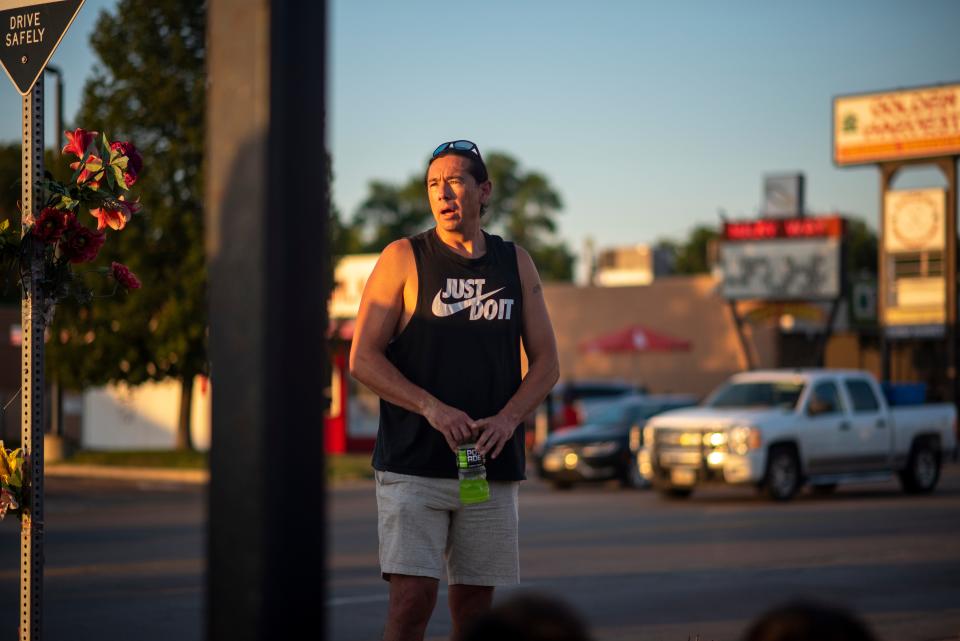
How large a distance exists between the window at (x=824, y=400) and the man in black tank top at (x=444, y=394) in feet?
52.0

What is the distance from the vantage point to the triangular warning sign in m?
5.48

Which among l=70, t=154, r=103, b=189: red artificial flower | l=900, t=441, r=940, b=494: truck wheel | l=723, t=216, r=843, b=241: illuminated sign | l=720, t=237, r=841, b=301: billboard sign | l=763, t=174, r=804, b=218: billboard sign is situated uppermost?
l=763, t=174, r=804, b=218: billboard sign

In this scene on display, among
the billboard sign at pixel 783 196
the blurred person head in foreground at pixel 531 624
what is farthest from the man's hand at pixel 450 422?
the billboard sign at pixel 783 196

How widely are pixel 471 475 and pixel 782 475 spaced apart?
15642mm

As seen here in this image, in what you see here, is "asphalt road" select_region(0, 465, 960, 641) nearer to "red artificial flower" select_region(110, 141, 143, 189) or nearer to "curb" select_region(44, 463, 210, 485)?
"red artificial flower" select_region(110, 141, 143, 189)

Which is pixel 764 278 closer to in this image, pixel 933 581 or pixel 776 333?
pixel 776 333

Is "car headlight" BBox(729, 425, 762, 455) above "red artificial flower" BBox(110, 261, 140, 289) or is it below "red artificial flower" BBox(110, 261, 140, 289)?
below

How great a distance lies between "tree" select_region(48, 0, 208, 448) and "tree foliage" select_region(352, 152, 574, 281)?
198 feet

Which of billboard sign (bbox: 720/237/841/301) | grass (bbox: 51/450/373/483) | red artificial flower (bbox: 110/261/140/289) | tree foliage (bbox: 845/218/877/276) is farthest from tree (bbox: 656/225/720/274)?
red artificial flower (bbox: 110/261/140/289)

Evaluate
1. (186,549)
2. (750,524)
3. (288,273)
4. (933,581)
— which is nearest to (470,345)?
(288,273)

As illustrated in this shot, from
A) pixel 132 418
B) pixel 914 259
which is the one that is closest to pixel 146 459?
pixel 132 418

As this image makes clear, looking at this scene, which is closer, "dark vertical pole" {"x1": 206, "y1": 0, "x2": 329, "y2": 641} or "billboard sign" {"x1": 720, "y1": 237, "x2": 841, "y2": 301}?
"dark vertical pole" {"x1": 206, "y1": 0, "x2": 329, "y2": 641}

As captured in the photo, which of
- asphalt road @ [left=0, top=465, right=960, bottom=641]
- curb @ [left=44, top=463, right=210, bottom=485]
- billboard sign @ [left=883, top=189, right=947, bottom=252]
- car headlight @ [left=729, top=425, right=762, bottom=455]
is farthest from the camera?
billboard sign @ [left=883, top=189, right=947, bottom=252]

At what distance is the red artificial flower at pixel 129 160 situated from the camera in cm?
579
